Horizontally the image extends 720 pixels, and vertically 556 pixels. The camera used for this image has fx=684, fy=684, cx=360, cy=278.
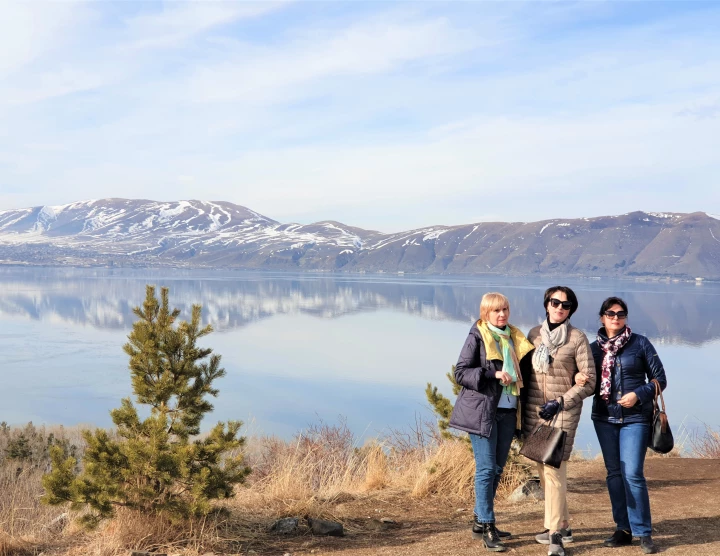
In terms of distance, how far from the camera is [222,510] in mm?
5051

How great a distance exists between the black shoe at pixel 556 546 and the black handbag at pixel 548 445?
452 mm

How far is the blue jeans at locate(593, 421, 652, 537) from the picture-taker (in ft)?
15.0

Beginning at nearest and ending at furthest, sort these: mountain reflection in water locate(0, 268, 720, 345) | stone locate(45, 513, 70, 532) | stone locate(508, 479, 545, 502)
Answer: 1. stone locate(45, 513, 70, 532)
2. stone locate(508, 479, 545, 502)
3. mountain reflection in water locate(0, 268, 720, 345)

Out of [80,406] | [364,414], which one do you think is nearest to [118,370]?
[80,406]

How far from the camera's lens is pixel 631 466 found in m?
4.59

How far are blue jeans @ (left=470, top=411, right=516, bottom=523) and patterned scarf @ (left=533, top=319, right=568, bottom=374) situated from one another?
431mm

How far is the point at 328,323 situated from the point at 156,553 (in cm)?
6496

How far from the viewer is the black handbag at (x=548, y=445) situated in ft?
14.6

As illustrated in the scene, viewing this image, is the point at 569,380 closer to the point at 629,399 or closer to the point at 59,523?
the point at 629,399

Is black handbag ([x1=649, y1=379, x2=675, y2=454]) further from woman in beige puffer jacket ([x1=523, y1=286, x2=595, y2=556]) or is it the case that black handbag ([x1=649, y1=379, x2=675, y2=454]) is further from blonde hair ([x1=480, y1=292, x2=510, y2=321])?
blonde hair ([x1=480, y1=292, x2=510, y2=321])

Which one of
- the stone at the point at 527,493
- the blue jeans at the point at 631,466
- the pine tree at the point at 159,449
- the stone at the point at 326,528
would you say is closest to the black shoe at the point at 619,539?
the blue jeans at the point at 631,466

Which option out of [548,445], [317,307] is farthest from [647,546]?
[317,307]

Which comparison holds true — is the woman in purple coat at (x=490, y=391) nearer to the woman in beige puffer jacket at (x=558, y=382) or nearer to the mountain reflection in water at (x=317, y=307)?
the woman in beige puffer jacket at (x=558, y=382)

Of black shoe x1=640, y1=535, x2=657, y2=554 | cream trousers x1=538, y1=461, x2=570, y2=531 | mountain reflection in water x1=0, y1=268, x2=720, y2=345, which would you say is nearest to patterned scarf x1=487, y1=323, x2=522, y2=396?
cream trousers x1=538, y1=461, x2=570, y2=531
